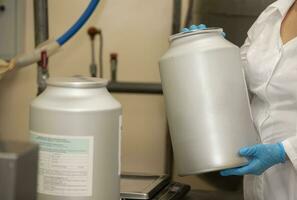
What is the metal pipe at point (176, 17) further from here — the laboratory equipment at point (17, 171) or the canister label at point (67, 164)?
the laboratory equipment at point (17, 171)

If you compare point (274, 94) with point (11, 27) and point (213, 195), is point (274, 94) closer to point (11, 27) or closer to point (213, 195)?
point (213, 195)

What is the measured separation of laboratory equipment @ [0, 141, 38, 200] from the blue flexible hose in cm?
106

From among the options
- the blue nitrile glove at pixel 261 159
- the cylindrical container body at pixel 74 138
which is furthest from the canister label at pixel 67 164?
the blue nitrile glove at pixel 261 159

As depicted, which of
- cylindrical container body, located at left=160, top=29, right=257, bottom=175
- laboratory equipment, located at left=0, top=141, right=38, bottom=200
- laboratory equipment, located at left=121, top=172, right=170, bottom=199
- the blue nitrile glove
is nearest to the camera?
laboratory equipment, located at left=0, top=141, right=38, bottom=200

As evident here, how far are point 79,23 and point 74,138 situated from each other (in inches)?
35.9

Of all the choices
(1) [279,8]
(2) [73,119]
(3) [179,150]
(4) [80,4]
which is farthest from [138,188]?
(4) [80,4]

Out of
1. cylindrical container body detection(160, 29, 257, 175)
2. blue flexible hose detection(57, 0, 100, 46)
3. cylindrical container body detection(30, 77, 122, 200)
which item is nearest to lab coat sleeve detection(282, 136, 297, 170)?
cylindrical container body detection(160, 29, 257, 175)

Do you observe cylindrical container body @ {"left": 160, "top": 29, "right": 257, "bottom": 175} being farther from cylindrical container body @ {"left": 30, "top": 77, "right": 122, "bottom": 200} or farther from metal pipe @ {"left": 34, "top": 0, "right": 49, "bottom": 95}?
metal pipe @ {"left": 34, "top": 0, "right": 49, "bottom": 95}

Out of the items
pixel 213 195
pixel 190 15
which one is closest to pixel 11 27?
pixel 190 15

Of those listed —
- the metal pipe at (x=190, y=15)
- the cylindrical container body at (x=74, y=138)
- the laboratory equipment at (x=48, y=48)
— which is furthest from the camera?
the metal pipe at (x=190, y=15)

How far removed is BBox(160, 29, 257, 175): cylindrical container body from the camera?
34.0 inches

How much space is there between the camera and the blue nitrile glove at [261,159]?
3.17 feet

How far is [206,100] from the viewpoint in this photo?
0.87 m

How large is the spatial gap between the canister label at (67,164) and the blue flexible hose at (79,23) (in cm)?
85
